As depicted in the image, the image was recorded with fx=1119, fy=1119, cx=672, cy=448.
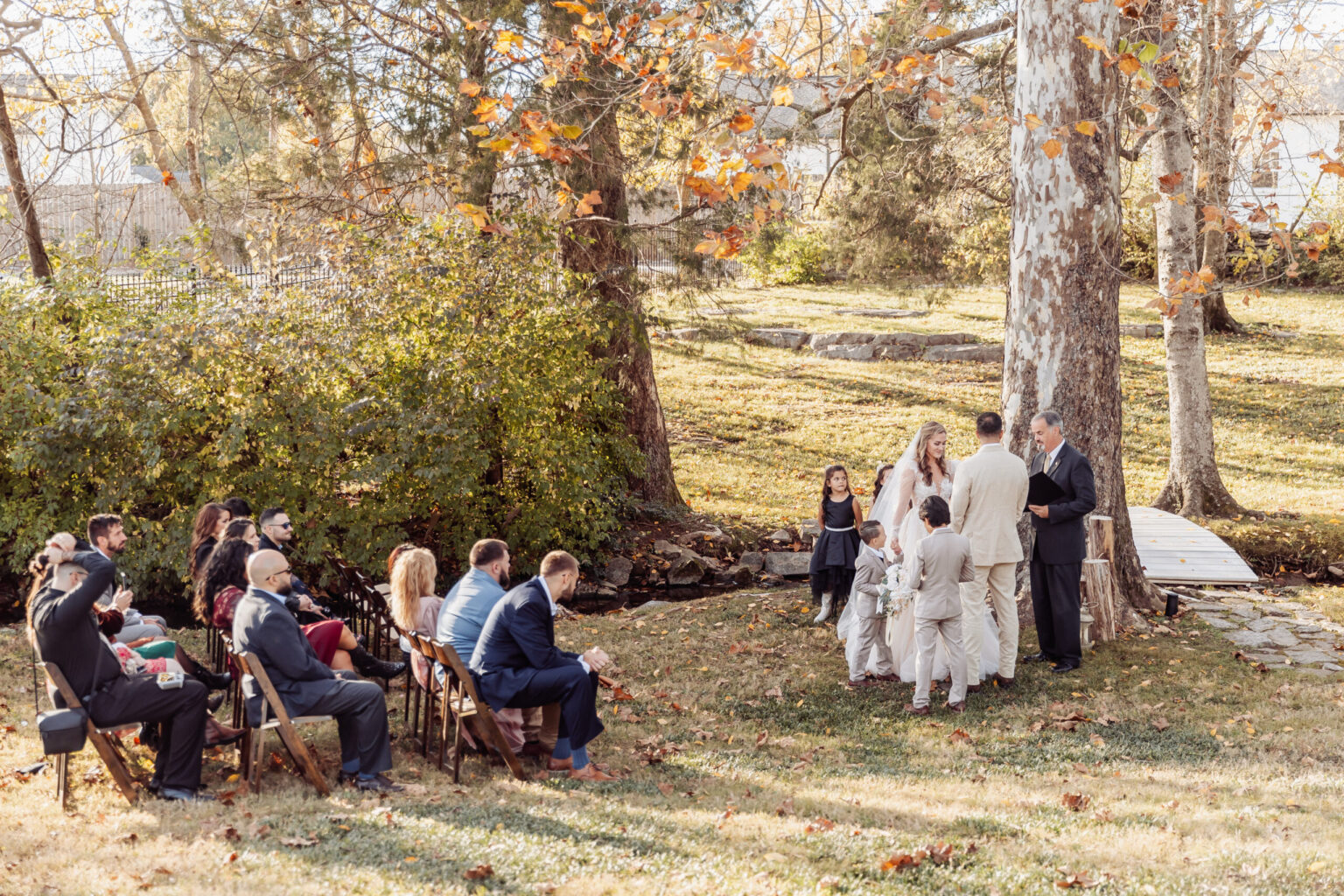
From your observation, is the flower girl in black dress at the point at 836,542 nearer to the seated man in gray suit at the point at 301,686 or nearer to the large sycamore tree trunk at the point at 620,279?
the large sycamore tree trunk at the point at 620,279

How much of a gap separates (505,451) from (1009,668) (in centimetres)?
608

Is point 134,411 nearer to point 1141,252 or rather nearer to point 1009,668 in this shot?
point 1009,668

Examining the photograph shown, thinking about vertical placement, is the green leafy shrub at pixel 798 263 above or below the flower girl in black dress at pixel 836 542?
above

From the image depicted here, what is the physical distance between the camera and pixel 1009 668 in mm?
8055

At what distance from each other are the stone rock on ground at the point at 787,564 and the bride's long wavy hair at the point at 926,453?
4.41 meters

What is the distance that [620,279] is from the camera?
13.7m

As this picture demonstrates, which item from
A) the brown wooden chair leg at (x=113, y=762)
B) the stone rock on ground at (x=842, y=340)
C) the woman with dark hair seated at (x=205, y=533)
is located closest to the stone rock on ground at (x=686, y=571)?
the woman with dark hair seated at (x=205, y=533)

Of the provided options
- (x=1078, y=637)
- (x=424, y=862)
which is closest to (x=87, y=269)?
(x=424, y=862)

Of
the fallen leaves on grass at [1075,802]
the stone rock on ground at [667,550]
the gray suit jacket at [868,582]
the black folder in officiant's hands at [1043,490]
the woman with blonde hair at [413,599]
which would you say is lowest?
the stone rock on ground at [667,550]

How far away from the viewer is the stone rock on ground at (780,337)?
24891 mm

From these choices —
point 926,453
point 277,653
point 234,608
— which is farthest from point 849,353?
point 277,653

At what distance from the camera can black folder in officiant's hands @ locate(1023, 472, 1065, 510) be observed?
8250 millimetres

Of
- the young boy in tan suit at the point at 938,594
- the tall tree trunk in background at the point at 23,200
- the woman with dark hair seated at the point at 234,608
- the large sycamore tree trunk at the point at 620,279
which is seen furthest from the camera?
the large sycamore tree trunk at the point at 620,279

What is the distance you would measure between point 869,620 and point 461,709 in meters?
3.31
